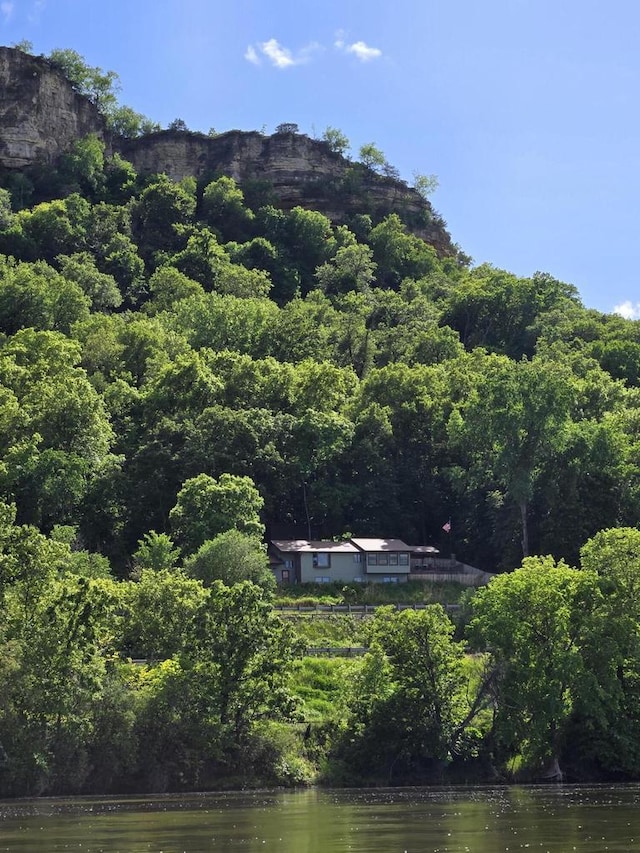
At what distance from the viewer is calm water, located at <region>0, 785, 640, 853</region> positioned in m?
35.2

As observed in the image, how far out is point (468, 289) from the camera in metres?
154

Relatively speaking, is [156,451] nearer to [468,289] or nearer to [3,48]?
[468,289]

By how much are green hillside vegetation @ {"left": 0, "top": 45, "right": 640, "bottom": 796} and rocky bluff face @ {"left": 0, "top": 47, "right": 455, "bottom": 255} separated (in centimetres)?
840

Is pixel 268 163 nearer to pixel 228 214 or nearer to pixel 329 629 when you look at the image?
pixel 228 214

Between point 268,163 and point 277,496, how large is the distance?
104871 millimetres

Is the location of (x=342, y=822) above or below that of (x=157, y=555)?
below

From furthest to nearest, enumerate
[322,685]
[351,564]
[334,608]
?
1. [351,564]
2. [334,608]
3. [322,685]

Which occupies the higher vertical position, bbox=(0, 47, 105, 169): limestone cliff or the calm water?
bbox=(0, 47, 105, 169): limestone cliff

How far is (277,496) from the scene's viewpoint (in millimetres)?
94500

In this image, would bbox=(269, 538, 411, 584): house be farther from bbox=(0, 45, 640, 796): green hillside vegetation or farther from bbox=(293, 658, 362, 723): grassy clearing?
bbox=(293, 658, 362, 723): grassy clearing

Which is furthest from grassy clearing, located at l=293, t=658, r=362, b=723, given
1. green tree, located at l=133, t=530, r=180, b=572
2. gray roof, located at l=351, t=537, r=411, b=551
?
gray roof, located at l=351, t=537, r=411, b=551

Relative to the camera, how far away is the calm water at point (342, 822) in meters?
35.2

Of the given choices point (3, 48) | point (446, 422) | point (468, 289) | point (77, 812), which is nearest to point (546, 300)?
point (468, 289)

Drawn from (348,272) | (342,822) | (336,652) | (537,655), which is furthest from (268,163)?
(342,822)
